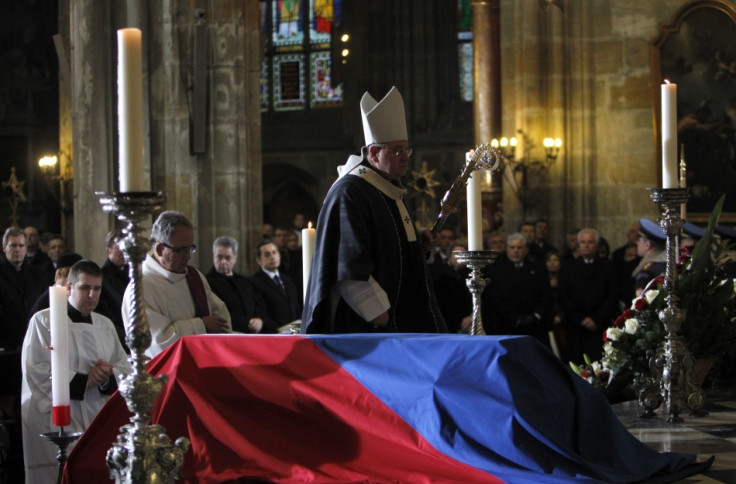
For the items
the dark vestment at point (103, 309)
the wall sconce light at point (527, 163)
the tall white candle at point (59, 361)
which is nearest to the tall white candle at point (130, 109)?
the tall white candle at point (59, 361)

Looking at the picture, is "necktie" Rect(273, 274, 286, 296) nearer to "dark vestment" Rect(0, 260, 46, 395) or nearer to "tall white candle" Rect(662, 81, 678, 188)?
"dark vestment" Rect(0, 260, 46, 395)

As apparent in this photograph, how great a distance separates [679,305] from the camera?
5664mm

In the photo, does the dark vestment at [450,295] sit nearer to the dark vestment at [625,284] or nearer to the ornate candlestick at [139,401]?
the dark vestment at [625,284]

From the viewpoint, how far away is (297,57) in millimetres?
28031

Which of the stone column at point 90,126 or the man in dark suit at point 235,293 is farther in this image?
the stone column at point 90,126

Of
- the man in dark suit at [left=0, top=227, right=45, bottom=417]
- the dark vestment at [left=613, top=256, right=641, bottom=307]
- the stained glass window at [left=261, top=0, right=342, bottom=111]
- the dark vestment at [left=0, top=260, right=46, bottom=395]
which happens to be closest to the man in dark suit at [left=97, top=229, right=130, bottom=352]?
the dark vestment at [left=0, top=260, right=46, bottom=395]

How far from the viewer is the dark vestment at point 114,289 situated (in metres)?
7.81

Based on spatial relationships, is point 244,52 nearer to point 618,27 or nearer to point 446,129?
point 618,27

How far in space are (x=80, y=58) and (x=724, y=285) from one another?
7831mm

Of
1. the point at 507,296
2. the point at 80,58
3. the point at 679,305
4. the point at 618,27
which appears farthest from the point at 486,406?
the point at 618,27

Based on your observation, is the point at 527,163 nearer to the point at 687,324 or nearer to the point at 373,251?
the point at 687,324

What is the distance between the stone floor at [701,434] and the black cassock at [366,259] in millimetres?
904

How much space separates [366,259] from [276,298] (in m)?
4.87

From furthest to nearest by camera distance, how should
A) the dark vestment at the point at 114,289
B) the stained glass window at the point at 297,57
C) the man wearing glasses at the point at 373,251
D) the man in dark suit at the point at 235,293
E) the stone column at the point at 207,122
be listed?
the stained glass window at the point at 297,57 < the stone column at the point at 207,122 < the man in dark suit at the point at 235,293 < the dark vestment at the point at 114,289 < the man wearing glasses at the point at 373,251
